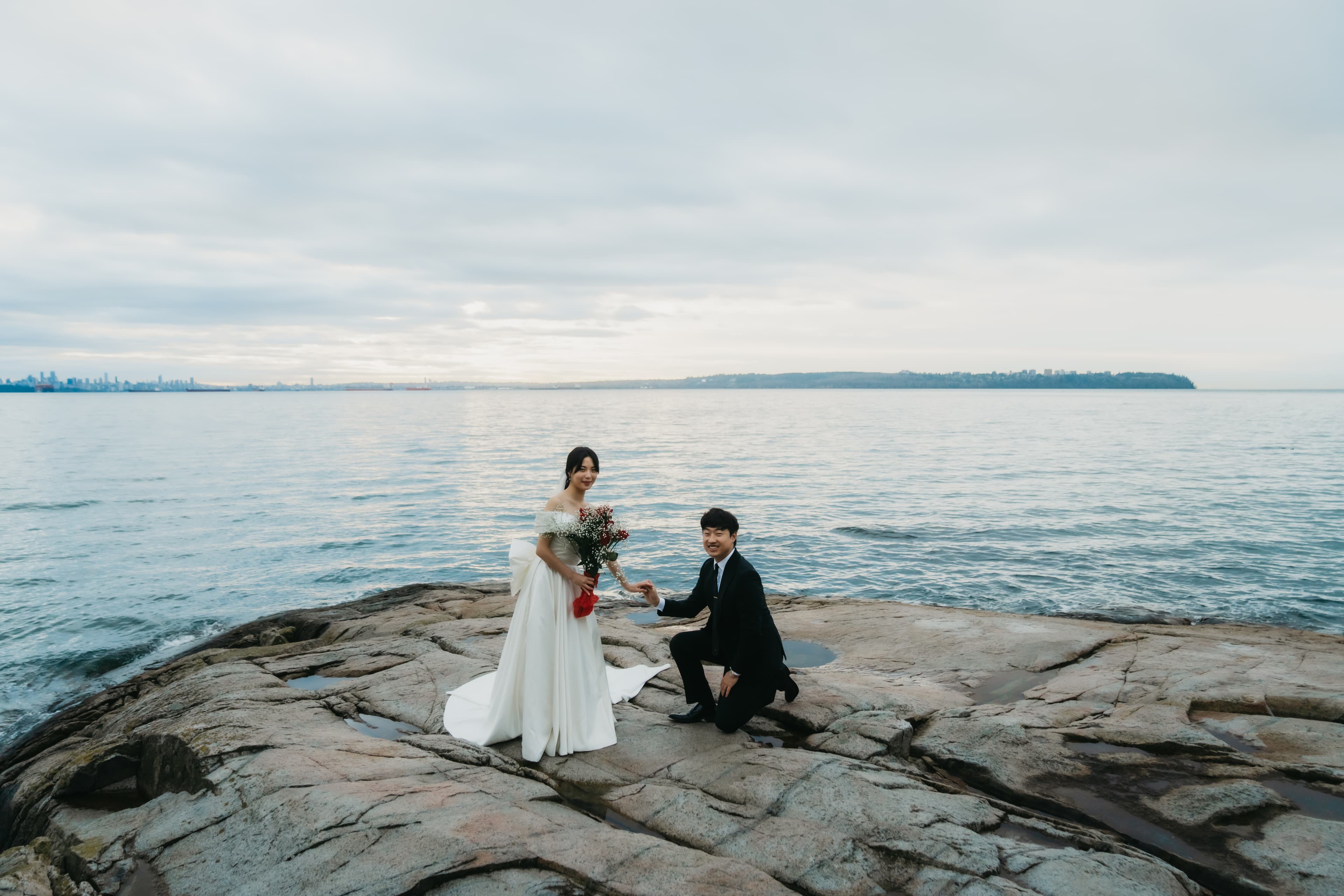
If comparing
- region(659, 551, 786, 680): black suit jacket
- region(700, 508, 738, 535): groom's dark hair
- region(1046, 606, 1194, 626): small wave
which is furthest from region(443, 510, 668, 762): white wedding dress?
region(1046, 606, 1194, 626): small wave

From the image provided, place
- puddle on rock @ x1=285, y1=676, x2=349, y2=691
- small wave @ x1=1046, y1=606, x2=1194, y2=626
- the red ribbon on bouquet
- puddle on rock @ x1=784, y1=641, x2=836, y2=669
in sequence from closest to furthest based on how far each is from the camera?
the red ribbon on bouquet → puddle on rock @ x1=285, y1=676, x2=349, y2=691 → puddle on rock @ x1=784, y1=641, x2=836, y2=669 → small wave @ x1=1046, y1=606, x2=1194, y2=626

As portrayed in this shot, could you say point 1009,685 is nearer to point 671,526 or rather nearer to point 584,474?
point 584,474

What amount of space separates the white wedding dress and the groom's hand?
126 cm

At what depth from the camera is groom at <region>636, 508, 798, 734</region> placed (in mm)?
7621

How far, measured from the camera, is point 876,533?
28000 millimetres

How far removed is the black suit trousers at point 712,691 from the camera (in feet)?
25.2

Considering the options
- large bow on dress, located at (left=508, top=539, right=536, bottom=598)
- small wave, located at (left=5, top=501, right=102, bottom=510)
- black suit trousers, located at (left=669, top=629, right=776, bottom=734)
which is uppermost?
large bow on dress, located at (left=508, top=539, right=536, bottom=598)

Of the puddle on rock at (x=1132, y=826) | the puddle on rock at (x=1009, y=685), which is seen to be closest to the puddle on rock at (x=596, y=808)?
the puddle on rock at (x=1132, y=826)

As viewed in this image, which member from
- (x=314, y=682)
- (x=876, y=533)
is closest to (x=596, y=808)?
(x=314, y=682)

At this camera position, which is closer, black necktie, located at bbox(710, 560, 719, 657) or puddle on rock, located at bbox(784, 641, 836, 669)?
black necktie, located at bbox(710, 560, 719, 657)

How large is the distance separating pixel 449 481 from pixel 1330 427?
110308 millimetres

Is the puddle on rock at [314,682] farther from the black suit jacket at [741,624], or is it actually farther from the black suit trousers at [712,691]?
the black suit jacket at [741,624]

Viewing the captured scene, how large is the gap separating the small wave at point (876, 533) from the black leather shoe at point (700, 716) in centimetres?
1996

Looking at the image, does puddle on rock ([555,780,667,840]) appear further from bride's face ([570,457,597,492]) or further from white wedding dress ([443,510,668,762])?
bride's face ([570,457,597,492])
